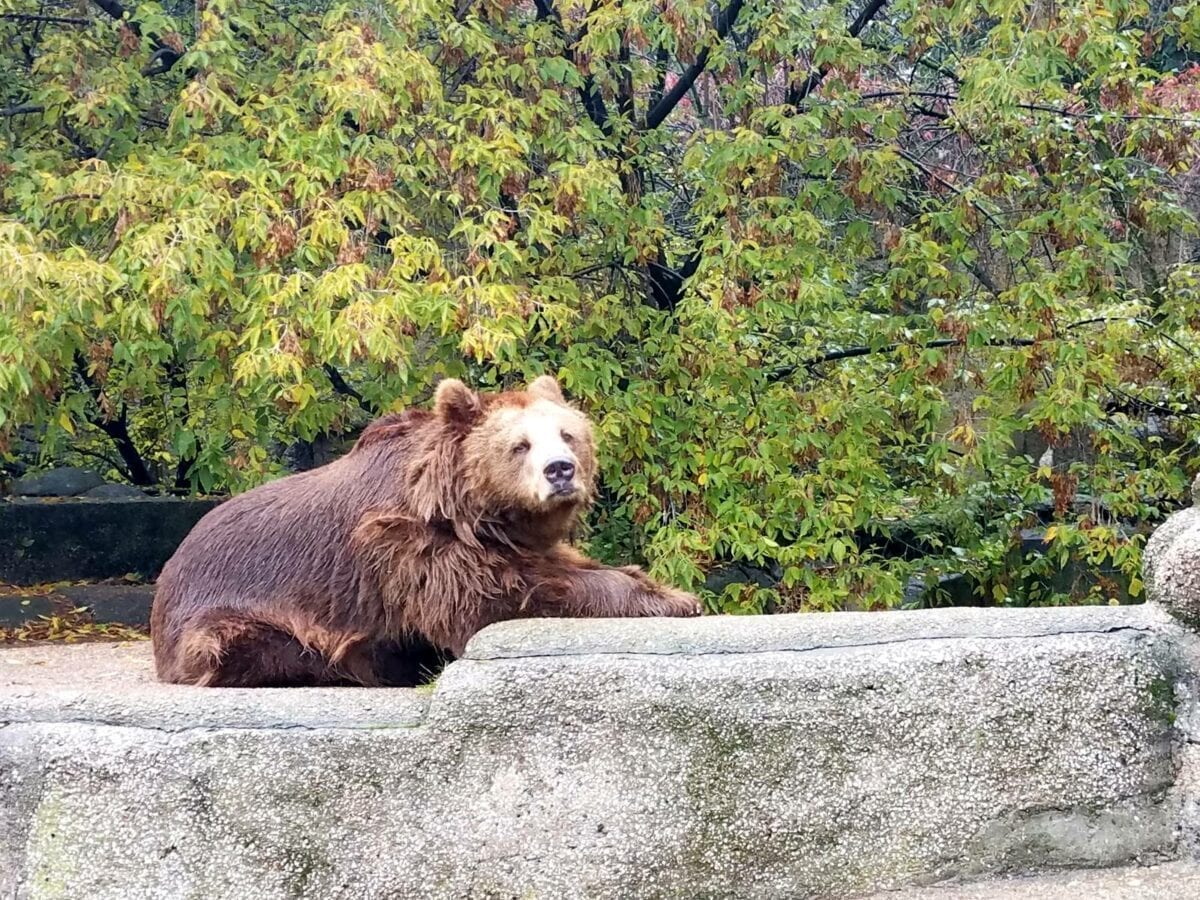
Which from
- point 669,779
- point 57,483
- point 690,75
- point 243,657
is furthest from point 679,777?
point 57,483

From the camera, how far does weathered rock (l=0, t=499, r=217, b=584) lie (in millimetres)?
8750

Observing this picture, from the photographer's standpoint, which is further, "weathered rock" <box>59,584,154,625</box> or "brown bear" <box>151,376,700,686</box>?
"weathered rock" <box>59,584,154,625</box>

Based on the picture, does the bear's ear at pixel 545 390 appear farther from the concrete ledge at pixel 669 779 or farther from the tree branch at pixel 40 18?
the tree branch at pixel 40 18

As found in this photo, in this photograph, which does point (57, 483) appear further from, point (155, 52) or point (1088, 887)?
point (1088, 887)

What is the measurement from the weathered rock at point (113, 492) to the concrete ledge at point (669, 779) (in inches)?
237

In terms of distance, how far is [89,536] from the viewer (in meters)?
8.86

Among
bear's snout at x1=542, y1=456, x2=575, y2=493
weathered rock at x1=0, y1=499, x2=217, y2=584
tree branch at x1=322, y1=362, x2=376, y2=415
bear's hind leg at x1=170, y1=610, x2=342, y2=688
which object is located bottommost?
weathered rock at x1=0, y1=499, x2=217, y2=584

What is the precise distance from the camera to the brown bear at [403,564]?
454cm

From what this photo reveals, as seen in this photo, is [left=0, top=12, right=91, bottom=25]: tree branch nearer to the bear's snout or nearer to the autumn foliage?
the autumn foliage

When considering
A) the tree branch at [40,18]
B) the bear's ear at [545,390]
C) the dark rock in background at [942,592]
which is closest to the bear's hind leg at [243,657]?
the bear's ear at [545,390]

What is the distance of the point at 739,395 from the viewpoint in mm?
7715

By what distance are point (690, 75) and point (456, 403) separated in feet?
13.9

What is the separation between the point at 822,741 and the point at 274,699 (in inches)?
62.7

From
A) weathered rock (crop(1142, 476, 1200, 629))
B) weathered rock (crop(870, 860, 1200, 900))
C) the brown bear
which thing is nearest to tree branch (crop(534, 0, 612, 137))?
the brown bear
